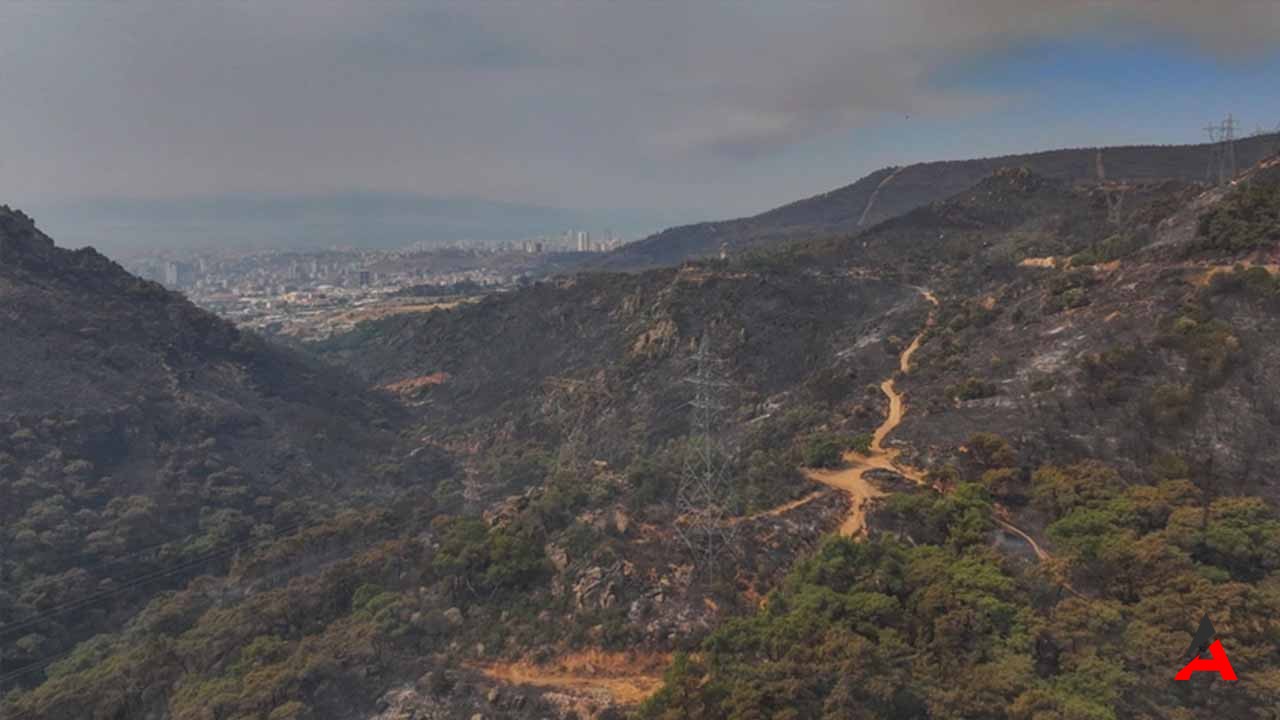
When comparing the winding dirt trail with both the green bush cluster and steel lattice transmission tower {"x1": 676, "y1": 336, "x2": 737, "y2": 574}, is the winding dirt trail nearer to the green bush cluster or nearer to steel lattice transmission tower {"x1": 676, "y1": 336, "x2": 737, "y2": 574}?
the green bush cluster

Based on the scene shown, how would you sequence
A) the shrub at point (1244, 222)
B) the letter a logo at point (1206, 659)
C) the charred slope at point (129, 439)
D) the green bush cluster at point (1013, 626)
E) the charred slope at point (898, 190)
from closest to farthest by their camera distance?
the green bush cluster at point (1013, 626) < the letter a logo at point (1206, 659) < the charred slope at point (129, 439) < the shrub at point (1244, 222) < the charred slope at point (898, 190)

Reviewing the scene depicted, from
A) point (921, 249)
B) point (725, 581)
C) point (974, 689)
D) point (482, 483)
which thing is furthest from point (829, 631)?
point (921, 249)

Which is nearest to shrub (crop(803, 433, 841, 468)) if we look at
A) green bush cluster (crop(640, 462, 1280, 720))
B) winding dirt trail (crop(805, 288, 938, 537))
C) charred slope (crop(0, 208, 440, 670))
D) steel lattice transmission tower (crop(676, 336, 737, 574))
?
winding dirt trail (crop(805, 288, 938, 537))

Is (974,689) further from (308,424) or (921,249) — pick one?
(921,249)

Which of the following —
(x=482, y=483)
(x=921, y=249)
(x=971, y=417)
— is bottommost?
(x=482, y=483)

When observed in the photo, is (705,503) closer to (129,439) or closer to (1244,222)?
(1244,222)

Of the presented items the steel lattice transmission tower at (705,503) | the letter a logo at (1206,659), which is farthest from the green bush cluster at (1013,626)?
the steel lattice transmission tower at (705,503)

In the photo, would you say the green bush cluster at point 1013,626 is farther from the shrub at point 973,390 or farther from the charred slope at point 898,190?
the charred slope at point 898,190
